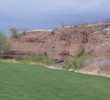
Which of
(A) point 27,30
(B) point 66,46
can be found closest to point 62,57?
(B) point 66,46

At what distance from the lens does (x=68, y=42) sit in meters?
55.9

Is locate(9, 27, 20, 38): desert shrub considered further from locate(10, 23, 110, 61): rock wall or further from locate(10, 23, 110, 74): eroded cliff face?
locate(10, 23, 110, 74): eroded cliff face

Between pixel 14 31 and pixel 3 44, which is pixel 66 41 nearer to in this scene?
pixel 3 44

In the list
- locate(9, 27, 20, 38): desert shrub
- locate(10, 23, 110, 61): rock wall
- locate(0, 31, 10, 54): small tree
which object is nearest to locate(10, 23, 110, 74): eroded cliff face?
locate(10, 23, 110, 61): rock wall

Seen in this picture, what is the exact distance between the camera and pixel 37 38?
64875 mm

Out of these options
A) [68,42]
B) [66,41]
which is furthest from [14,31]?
[68,42]

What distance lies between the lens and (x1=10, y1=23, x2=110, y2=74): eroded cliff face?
44.4 m

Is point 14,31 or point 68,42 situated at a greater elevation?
point 14,31

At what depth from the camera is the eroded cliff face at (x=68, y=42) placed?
146ft

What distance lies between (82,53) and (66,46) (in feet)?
19.7

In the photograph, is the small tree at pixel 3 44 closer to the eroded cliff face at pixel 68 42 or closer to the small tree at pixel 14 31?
the eroded cliff face at pixel 68 42

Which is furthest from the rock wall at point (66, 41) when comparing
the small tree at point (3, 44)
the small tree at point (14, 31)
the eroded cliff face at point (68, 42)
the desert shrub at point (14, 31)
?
the small tree at point (3, 44)

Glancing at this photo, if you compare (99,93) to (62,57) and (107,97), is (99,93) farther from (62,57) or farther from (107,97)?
(62,57)

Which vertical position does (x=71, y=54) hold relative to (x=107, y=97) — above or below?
below
